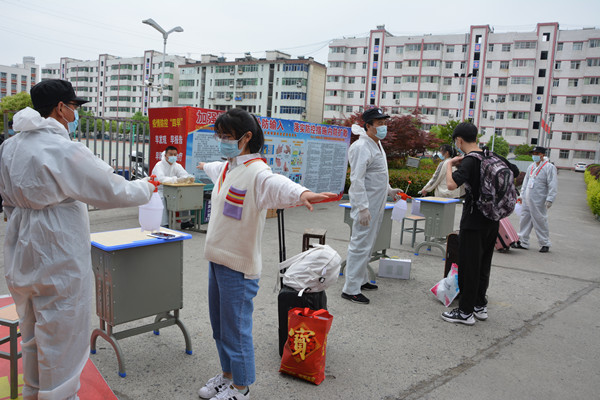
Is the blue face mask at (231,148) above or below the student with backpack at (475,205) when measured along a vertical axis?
above

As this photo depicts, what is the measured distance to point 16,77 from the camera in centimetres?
9762

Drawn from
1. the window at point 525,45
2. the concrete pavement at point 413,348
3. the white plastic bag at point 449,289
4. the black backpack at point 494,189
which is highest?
the window at point 525,45

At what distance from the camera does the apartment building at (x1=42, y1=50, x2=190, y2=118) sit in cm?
8162

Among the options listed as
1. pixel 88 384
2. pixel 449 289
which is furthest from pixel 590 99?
pixel 88 384

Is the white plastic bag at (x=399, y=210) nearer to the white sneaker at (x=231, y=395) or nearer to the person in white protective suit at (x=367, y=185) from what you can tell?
the person in white protective suit at (x=367, y=185)

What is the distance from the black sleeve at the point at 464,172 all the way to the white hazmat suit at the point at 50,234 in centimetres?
289

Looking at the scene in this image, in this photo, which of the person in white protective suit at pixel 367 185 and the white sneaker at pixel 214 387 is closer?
the white sneaker at pixel 214 387

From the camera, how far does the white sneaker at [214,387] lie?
2.78m

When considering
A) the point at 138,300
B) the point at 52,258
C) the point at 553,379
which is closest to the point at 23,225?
the point at 52,258

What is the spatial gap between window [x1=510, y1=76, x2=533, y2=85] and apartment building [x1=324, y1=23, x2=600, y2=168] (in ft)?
0.42

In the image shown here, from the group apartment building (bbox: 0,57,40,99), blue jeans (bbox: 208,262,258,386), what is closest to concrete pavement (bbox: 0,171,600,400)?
blue jeans (bbox: 208,262,258,386)

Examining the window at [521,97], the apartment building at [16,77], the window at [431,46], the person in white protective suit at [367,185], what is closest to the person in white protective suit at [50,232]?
the person in white protective suit at [367,185]

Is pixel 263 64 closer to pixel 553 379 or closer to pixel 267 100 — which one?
pixel 267 100

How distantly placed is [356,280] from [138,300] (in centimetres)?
241
